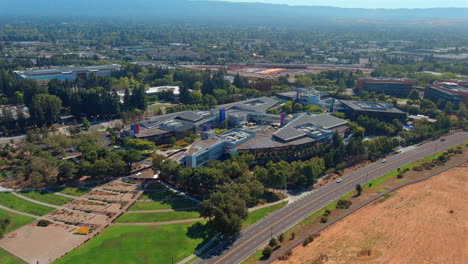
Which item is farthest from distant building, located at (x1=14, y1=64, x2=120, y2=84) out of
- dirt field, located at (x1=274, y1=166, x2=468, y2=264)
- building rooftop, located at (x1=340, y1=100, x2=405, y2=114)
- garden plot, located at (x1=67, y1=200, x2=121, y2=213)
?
dirt field, located at (x1=274, y1=166, x2=468, y2=264)

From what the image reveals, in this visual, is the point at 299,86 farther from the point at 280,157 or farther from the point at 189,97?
the point at 280,157

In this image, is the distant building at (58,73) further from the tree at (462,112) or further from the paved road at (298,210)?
the tree at (462,112)

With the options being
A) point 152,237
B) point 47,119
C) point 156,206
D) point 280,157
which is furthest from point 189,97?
point 152,237

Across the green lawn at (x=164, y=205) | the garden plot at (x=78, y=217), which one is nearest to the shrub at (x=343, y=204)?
the green lawn at (x=164, y=205)

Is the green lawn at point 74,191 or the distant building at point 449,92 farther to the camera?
the distant building at point 449,92

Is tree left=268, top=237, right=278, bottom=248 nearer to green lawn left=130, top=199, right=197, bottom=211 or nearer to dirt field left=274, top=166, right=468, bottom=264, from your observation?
dirt field left=274, top=166, right=468, bottom=264
